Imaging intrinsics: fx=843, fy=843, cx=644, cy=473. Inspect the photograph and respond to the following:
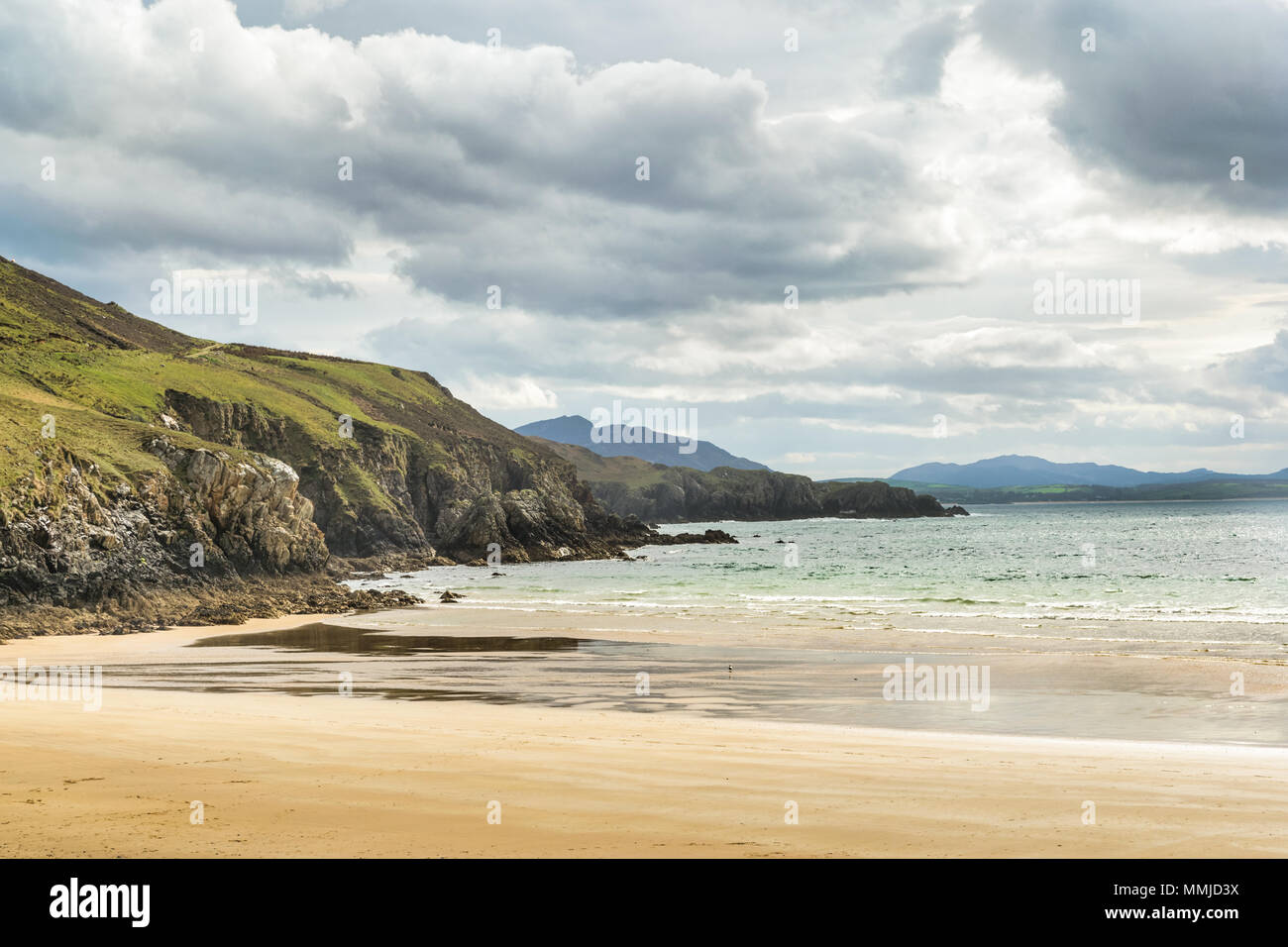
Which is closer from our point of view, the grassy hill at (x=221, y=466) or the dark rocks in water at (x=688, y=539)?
the grassy hill at (x=221, y=466)

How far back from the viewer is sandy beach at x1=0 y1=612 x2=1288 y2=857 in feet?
22.9

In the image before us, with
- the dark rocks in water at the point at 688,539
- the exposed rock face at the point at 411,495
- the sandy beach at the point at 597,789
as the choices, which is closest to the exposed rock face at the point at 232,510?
the exposed rock face at the point at 411,495

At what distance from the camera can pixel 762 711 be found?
1675 centimetres

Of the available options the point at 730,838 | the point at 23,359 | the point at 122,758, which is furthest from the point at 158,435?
the point at 730,838

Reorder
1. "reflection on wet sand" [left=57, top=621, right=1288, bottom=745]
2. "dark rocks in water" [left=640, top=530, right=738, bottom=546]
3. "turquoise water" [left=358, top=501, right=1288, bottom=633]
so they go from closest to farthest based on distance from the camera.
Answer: "reflection on wet sand" [left=57, top=621, right=1288, bottom=745], "turquoise water" [left=358, top=501, right=1288, bottom=633], "dark rocks in water" [left=640, top=530, right=738, bottom=546]

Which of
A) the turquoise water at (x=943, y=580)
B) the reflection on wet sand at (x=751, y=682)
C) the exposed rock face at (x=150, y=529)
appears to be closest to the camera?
the reflection on wet sand at (x=751, y=682)

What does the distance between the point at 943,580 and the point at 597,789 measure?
48692 mm

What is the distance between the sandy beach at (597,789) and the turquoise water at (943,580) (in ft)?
82.1

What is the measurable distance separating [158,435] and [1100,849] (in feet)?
162

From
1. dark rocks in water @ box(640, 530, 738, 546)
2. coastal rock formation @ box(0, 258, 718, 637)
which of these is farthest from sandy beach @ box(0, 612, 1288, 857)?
dark rocks in water @ box(640, 530, 738, 546)

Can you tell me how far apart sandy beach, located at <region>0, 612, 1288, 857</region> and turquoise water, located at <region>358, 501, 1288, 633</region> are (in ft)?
82.1

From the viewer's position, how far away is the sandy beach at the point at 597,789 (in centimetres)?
698

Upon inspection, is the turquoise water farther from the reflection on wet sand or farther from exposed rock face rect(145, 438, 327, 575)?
the reflection on wet sand

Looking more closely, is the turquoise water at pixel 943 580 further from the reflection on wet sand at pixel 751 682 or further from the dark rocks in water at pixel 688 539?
the dark rocks in water at pixel 688 539
